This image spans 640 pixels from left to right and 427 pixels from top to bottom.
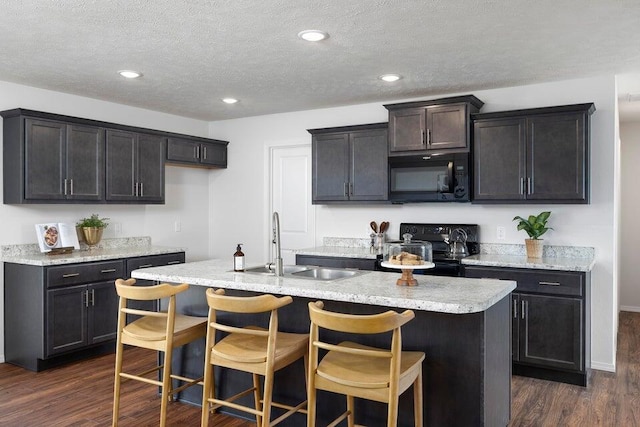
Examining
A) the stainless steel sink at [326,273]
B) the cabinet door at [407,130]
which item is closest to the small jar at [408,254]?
the stainless steel sink at [326,273]

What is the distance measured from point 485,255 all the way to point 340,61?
6.99 feet

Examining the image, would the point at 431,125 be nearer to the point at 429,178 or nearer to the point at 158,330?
the point at 429,178

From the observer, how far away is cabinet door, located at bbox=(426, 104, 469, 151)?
427 centimetres

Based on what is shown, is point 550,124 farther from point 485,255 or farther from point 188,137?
point 188,137

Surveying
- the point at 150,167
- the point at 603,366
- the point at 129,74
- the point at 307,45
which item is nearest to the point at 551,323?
the point at 603,366

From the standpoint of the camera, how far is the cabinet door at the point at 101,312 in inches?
168

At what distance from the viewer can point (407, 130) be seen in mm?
4516

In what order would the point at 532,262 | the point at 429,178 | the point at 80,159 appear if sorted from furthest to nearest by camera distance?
the point at 429,178
the point at 80,159
the point at 532,262

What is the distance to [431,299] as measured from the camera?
225 centimetres

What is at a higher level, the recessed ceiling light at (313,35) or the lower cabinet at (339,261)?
the recessed ceiling light at (313,35)

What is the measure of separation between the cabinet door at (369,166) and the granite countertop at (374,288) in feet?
6.06

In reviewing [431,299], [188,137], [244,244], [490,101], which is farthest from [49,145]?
[490,101]

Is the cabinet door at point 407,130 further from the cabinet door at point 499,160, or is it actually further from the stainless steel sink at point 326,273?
the stainless steel sink at point 326,273

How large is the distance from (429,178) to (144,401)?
9.75 feet
